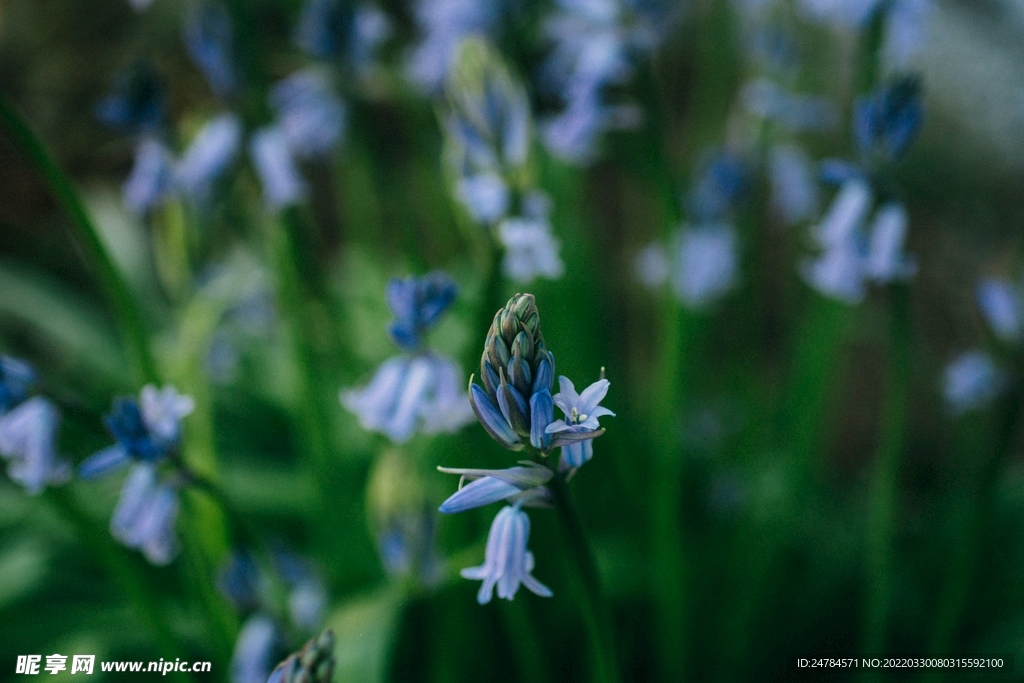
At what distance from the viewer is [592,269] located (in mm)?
2771

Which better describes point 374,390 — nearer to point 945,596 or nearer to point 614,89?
point 945,596

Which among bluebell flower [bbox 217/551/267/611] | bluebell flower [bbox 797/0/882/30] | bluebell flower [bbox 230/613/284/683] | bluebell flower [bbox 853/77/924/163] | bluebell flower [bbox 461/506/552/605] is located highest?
bluebell flower [bbox 797/0/882/30]

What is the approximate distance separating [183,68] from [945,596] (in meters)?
3.58

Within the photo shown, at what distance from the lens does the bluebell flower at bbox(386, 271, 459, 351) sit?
1165 mm

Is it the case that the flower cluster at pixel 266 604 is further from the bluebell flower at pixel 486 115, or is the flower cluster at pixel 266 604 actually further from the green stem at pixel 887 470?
the green stem at pixel 887 470

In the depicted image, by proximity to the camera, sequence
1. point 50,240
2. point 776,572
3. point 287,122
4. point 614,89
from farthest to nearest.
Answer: point 50,240
point 614,89
point 776,572
point 287,122

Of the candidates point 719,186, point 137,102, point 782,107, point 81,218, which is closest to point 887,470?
point 719,186

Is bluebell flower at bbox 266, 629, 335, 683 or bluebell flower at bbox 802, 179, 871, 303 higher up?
bluebell flower at bbox 802, 179, 871, 303

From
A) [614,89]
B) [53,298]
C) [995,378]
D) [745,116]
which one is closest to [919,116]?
[995,378]

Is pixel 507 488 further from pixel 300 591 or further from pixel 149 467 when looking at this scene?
pixel 300 591

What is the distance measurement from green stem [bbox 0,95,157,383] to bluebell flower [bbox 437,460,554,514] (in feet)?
2.96

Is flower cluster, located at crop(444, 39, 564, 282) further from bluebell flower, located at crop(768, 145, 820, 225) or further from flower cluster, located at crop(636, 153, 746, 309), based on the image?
bluebell flower, located at crop(768, 145, 820, 225)

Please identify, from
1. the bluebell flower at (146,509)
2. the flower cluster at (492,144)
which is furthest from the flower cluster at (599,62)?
the bluebell flower at (146,509)

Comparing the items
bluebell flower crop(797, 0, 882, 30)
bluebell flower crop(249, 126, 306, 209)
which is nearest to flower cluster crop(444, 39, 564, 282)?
bluebell flower crop(249, 126, 306, 209)
